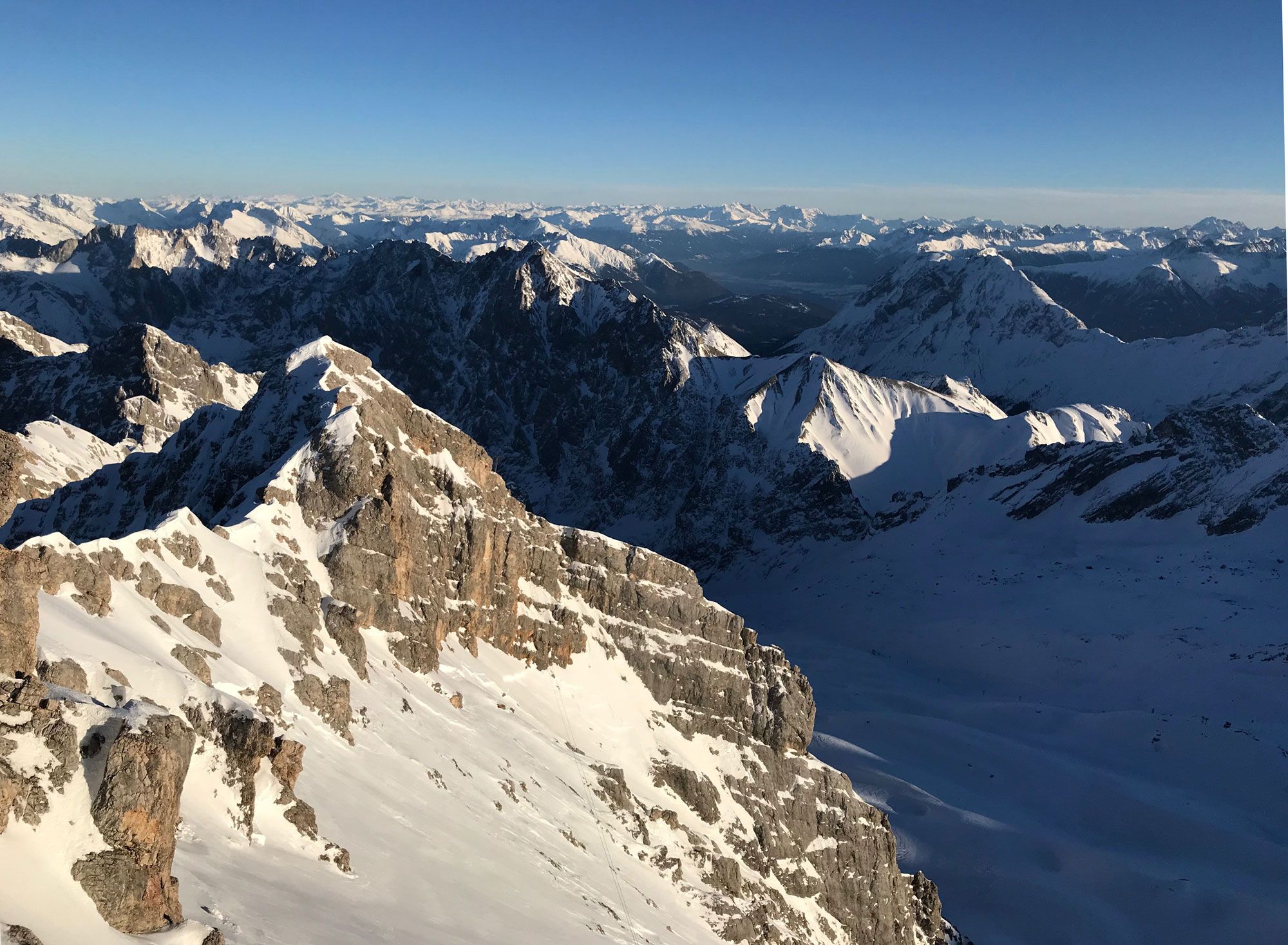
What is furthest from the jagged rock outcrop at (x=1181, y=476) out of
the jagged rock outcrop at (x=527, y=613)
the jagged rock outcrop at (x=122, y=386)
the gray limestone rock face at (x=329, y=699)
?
the jagged rock outcrop at (x=122, y=386)

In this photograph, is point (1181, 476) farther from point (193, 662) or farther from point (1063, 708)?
point (193, 662)

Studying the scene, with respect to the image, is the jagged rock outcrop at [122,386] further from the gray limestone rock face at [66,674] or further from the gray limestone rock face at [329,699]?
the gray limestone rock face at [66,674]

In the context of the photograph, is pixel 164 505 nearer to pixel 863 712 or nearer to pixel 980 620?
pixel 863 712

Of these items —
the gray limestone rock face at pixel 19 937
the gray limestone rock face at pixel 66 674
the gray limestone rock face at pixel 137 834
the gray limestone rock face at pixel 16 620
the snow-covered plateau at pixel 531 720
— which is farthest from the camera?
the gray limestone rock face at pixel 66 674

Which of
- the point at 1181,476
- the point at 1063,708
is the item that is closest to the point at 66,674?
the point at 1063,708

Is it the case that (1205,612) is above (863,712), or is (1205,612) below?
above

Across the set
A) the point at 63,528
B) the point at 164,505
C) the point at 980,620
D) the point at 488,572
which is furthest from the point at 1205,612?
the point at 63,528

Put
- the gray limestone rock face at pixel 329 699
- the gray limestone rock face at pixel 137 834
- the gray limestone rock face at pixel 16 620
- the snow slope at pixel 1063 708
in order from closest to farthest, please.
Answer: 1. the gray limestone rock face at pixel 137 834
2. the gray limestone rock face at pixel 16 620
3. the gray limestone rock face at pixel 329 699
4. the snow slope at pixel 1063 708

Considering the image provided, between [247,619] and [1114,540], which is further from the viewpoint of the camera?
[1114,540]
